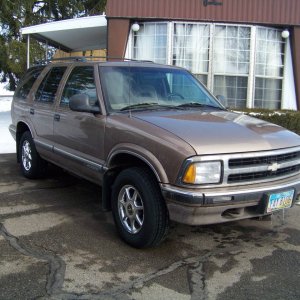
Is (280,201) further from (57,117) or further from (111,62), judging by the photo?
(57,117)

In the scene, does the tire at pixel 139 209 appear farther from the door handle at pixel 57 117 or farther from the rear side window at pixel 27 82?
the rear side window at pixel 27 82

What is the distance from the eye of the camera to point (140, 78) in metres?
5.26

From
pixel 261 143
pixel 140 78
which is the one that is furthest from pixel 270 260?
pixel 140 78

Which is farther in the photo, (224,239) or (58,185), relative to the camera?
(58,185)

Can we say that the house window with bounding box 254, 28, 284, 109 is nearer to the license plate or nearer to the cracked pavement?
the cracked pavement

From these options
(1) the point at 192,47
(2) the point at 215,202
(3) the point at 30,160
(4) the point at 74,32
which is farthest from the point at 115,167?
(4) the point at 74,32

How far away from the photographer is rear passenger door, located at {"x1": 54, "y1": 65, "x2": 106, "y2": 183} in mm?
4868

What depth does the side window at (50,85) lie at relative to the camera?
6.05 meters

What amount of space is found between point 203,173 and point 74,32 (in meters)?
11.3

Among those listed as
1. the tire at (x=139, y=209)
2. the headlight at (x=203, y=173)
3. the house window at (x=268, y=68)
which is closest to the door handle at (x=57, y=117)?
the tire at (x=139, y=209)

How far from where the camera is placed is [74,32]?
14070 mm

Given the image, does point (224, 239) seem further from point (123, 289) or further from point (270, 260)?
point (123, 289)

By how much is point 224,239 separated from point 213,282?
1077 mm

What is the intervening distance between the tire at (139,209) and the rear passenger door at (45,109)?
1844mm
